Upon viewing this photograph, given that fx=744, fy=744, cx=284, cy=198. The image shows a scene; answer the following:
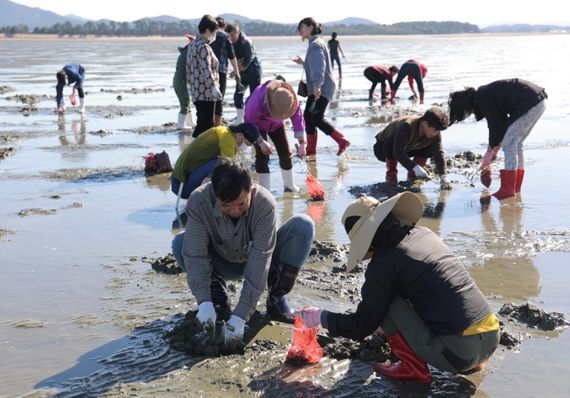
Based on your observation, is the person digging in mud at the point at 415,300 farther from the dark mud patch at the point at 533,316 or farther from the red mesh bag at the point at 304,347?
the dark mud patch at the point at 533,316

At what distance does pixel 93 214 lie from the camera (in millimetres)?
7234

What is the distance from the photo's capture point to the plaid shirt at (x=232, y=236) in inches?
163

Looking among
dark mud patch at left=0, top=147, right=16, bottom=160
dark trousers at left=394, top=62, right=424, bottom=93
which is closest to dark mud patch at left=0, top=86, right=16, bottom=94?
dark mud patch at left=0, top=147, right=16, bottom=160

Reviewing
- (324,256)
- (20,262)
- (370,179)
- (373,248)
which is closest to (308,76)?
(370,179)

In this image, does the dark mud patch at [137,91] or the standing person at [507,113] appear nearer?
the standing person at [507,113]

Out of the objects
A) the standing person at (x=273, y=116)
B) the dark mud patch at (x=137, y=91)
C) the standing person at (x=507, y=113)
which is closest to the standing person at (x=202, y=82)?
the standing person at (x=273, y=116)

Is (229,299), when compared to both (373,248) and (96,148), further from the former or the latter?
(96,148)

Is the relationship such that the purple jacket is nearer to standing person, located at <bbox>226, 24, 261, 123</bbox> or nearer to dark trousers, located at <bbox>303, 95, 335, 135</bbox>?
dark trousers, located at <bbox>303, 95, 335, 135</bbox>

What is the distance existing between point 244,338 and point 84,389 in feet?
3.30

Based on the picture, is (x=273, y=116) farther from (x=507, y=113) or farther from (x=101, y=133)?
(x=101, y=133)

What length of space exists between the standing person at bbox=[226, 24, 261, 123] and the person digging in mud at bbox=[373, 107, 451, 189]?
4.74 m

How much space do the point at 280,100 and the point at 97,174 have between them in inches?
126

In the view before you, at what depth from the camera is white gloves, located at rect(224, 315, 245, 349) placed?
407 cm

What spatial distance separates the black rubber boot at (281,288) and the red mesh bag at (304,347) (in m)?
0.51
